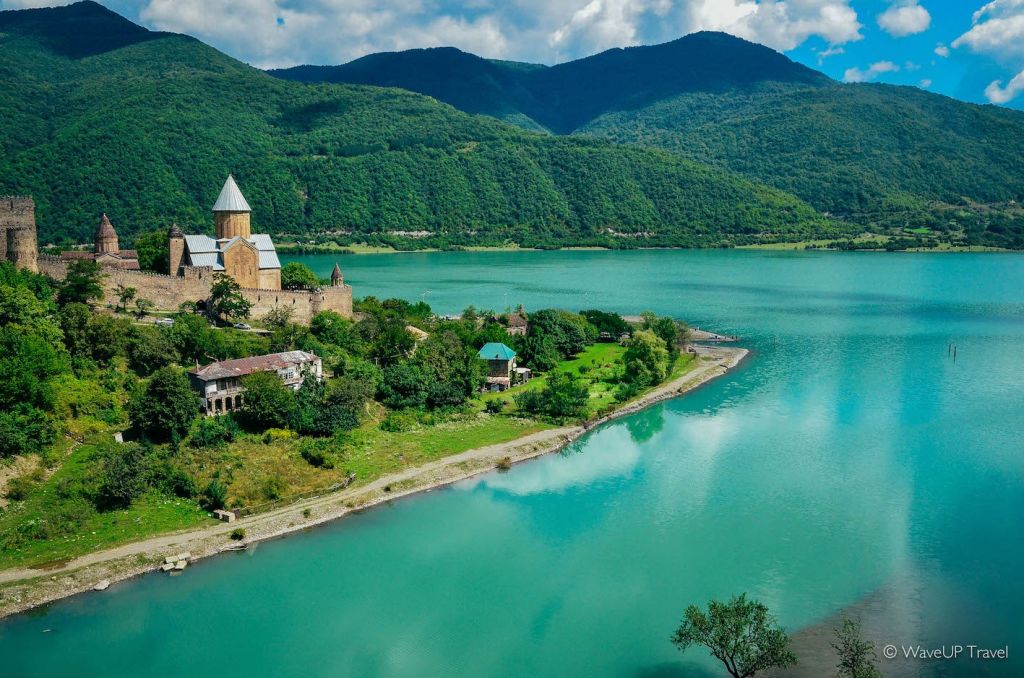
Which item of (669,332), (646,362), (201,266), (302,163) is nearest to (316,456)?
(201,266)

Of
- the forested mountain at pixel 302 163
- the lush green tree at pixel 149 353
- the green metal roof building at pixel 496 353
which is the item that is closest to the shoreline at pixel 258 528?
the green metal roof building at pixel 496 353

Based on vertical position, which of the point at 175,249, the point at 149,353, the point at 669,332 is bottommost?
the point at 669,332

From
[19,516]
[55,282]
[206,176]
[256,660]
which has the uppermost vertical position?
[206,176]

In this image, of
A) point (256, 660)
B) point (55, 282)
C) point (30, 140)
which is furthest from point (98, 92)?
point (256, 660)

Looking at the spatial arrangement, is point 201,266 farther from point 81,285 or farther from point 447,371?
point 447,371

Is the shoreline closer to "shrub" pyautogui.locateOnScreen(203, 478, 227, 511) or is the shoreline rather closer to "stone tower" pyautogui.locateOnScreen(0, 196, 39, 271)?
"shrub" pyautogui.locateOnScreen(203, 478, 227, 511)

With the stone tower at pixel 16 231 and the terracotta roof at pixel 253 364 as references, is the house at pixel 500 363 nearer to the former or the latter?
the terracotta roof at pixel 253 364

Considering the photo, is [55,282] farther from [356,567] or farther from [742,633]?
[742,633]
